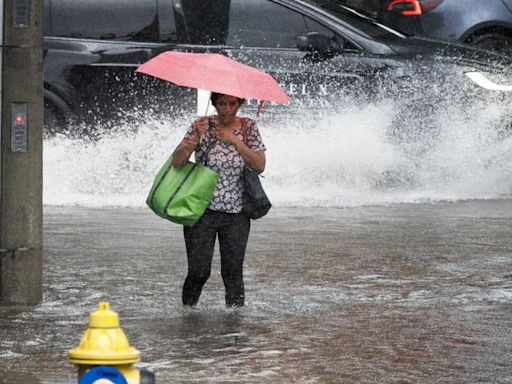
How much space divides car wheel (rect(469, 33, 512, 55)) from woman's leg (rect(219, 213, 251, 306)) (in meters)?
9.24

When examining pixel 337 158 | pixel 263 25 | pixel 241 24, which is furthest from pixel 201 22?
pixel 337 158

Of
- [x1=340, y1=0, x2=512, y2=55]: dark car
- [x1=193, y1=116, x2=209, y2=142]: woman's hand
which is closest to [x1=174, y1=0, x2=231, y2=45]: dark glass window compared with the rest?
[x1=340, y1=0, x2=512, y2=55]: dark car

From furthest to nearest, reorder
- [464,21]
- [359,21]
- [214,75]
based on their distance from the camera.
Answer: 1. [464,21]
2. [359,21]
3. [214,75]

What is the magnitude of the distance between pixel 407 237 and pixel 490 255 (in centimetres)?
108

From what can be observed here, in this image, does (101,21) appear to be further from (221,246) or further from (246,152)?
(246,152)

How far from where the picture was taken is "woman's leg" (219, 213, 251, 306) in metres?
7.90

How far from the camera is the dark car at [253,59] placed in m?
13.5

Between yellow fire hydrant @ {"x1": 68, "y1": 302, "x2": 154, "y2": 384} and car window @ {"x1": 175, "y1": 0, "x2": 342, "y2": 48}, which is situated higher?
car window @ {"x1": 175, "y1": 0, "x2": 342, "y2": 48}

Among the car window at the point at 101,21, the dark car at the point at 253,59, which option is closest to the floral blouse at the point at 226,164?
the dark car at the point at 253,59

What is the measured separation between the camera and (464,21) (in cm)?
1673

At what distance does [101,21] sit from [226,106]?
241 inches

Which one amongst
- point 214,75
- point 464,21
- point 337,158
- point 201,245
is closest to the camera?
point 214,75

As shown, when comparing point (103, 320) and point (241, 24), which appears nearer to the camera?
point (103, 320)

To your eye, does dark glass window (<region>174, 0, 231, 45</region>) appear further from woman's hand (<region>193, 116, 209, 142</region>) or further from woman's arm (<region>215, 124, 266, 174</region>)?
woman's arm (<region>215, 124, 266, 174</region>)
